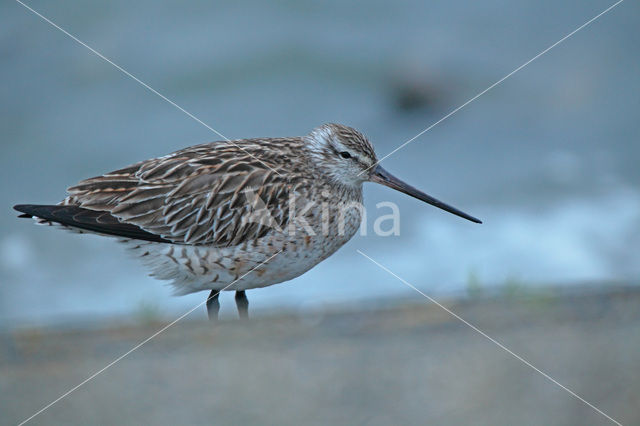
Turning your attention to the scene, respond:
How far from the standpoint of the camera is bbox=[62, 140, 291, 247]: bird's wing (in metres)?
5.07

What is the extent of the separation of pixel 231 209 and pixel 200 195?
10.0 inches

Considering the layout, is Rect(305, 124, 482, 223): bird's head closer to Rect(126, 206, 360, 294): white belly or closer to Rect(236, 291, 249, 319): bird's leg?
Rect(126, 206, 360, 294): white belly

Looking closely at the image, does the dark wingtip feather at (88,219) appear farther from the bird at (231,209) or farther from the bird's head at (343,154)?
the bird's head at (343,154)

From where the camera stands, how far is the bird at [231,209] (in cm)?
496

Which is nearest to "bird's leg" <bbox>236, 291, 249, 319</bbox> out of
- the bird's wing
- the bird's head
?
the bird's wing

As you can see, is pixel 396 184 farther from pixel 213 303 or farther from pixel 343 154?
pixel 213 303

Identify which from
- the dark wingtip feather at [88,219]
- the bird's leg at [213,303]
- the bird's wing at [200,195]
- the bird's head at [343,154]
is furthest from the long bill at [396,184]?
the dark wingtip feather at [88,219]

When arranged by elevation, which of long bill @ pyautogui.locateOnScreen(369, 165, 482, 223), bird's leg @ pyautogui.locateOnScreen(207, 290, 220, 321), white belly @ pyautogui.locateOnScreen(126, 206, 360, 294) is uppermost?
long bill @ pyautogui.locateOnScreen(369, 165, 482, 223)

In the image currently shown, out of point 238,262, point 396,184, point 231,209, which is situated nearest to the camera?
point 238,262

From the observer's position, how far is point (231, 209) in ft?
16.9

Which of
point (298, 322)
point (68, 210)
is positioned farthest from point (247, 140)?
A: point (298, 322)

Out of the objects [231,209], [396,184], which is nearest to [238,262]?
[231,209]

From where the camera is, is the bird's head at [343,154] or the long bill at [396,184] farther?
the long bill at [396,184]

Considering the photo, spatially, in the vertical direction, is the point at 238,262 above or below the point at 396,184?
below
